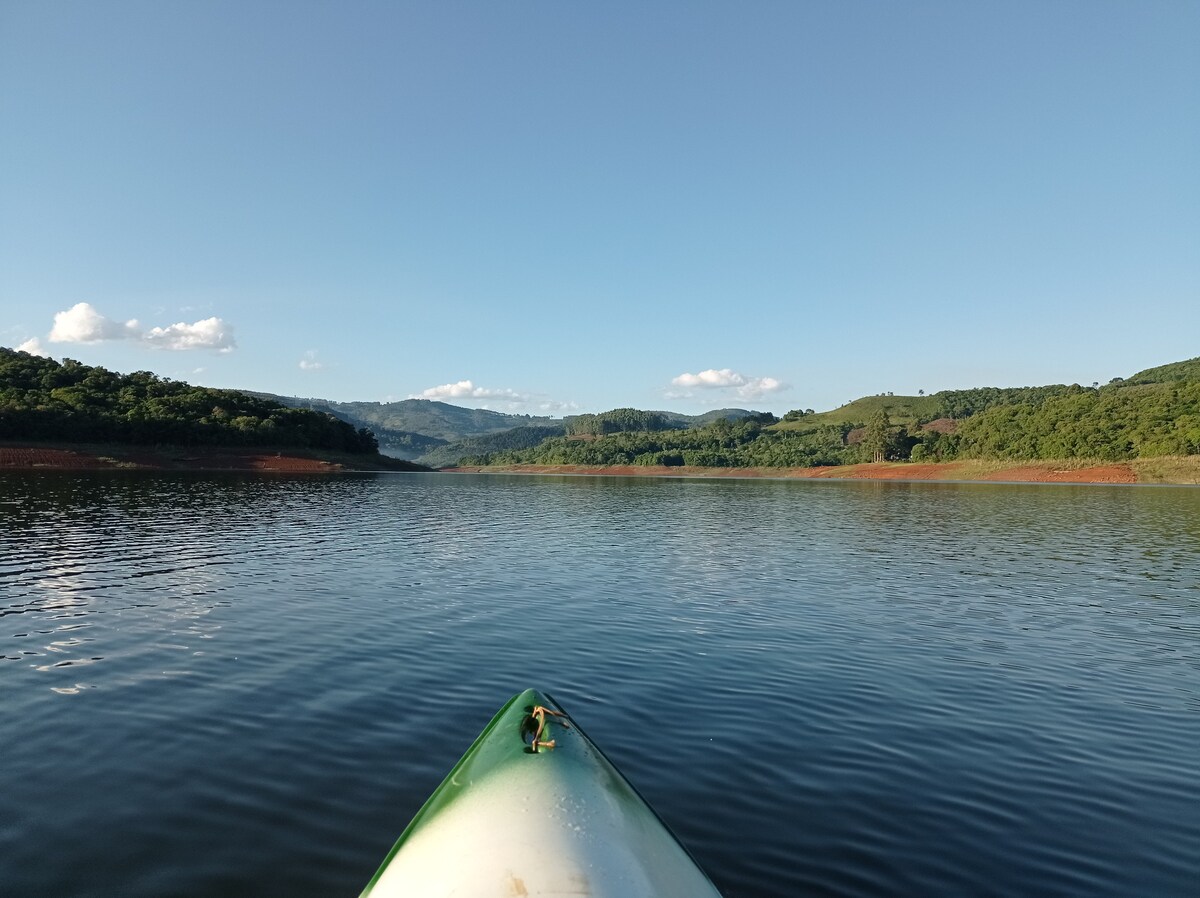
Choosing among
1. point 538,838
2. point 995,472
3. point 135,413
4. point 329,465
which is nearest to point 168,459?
point 135,413

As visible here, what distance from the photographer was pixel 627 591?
2619 cm

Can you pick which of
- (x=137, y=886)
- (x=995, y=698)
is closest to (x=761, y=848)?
(x=137, y=886)

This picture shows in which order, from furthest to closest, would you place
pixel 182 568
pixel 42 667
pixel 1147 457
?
pixel 1147 457 < pixel 182 568 < pixel 42 667

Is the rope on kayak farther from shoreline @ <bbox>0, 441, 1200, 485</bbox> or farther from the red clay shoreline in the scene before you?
the red clay shoreline

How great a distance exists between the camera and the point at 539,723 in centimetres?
847

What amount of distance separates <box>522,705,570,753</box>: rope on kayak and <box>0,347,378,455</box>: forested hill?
15242 centimetres

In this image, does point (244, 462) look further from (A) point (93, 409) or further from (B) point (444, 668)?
(B) point (444, 668)

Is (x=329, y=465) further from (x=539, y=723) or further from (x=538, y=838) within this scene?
(x=538, y=838)

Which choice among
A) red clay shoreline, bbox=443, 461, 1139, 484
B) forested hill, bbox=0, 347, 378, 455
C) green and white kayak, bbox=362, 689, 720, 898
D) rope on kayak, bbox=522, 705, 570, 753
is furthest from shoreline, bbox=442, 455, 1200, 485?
green and white kayak, bbox=362, 689, 720, 898

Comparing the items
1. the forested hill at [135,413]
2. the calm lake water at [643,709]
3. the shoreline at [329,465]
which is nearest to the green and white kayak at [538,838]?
the calm lake water at [643,709]

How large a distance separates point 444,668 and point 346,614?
22.2 feet

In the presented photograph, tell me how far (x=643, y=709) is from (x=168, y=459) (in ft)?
495

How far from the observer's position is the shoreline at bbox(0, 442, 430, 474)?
114812 mm

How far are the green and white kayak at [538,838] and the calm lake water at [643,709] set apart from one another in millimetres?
1491
